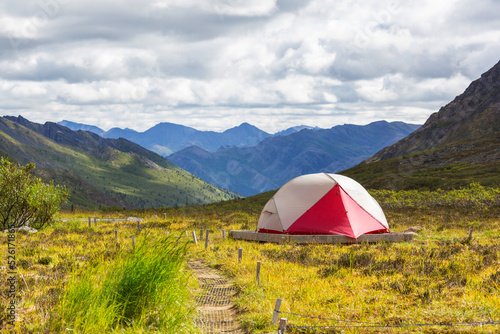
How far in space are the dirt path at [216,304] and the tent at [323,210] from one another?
8.64 m

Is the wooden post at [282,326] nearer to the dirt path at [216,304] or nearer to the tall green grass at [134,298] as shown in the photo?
the dirt path at [216,304]

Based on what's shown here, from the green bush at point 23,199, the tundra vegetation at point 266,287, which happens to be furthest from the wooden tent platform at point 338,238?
the green bush at point 23,199

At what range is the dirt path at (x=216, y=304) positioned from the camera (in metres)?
7.44

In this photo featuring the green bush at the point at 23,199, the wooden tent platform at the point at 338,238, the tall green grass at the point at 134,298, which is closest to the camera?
the tall green grass at the point at 134,298

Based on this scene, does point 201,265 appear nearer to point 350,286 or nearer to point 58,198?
point 350,286

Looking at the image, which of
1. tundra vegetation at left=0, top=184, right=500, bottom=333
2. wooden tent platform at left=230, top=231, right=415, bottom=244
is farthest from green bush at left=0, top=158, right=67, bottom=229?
wooden tent platform at left=230, top=231, right=415, bottom=244

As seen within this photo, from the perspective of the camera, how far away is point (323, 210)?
19953 millimetres

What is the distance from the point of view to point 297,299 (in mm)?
8680

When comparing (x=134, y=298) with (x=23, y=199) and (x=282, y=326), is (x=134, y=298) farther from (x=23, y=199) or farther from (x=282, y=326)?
(x=23, y=199)

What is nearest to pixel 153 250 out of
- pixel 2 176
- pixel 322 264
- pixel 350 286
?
pixel 350 286

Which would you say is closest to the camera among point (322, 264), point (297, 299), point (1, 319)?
point (1, 319)

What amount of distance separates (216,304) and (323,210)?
12013 mm

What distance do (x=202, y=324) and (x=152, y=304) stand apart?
1.03 meters

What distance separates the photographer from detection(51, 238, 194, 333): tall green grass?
6.13 m
